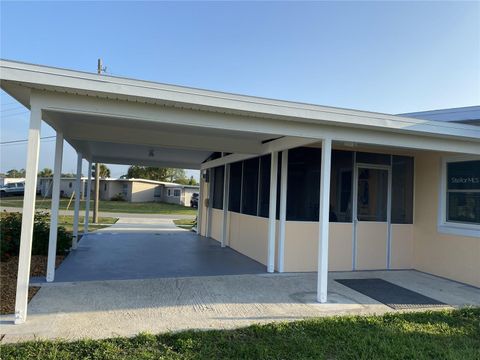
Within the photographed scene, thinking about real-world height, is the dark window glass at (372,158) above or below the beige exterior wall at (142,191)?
above

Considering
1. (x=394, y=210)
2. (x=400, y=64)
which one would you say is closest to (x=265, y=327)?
(x=394, y=210)

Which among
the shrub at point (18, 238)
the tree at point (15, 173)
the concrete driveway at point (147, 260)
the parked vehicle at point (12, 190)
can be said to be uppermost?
the tree at point (15, 173)

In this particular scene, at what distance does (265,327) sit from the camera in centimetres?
429

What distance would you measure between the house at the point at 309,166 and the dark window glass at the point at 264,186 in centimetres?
6

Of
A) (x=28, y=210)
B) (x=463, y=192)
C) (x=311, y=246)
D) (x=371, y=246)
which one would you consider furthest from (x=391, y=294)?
(x=28, y=210)

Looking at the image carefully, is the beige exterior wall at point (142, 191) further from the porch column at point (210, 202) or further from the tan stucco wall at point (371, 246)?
the tan stucco wall at point (371, 246)

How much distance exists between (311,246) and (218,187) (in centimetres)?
506

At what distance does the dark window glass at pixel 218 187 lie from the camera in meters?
11.7

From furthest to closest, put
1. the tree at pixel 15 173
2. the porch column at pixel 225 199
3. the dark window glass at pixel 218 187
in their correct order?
the tree at pixel 15 173, the dark window glass at pixel 218 187, the porch column at pixel 225 199

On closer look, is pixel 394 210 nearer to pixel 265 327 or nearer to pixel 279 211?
pixel 279 211

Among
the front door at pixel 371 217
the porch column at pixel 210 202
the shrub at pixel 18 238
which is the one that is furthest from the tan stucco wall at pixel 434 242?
the shrub at pixel 18 238

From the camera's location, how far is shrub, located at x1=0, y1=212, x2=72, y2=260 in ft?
24.7

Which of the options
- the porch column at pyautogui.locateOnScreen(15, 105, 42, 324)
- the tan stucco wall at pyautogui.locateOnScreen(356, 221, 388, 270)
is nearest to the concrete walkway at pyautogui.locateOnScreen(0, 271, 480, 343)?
the porch column at pyautogui.locateOnScreen(15, 105, 42, 324)

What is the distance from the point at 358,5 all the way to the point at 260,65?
4826mm
